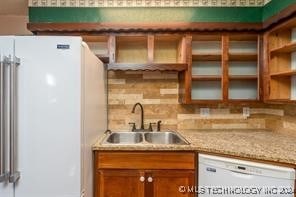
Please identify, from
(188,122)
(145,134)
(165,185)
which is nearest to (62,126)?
(165,185)

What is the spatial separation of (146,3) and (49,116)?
167 centimetres

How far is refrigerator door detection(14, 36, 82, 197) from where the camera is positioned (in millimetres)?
1578

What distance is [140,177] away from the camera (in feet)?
6.82

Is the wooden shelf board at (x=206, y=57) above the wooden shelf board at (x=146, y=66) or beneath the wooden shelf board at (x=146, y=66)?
above

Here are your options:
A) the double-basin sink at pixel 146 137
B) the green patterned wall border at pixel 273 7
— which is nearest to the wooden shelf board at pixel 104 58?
the double-basin sink at pixel 146 137

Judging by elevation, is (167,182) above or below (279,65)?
below

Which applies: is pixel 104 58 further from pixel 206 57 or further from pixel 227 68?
pixel 227 68

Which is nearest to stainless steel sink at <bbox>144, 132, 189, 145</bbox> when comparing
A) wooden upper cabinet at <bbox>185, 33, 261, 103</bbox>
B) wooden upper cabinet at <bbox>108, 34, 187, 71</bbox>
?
wooden upper cabinet at <bbox>185, 33, 261, 103</bbox>

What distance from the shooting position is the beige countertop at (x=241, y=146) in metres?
1.74

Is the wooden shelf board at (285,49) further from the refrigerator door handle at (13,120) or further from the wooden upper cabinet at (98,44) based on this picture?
the refrigerator door handle at (13,120)

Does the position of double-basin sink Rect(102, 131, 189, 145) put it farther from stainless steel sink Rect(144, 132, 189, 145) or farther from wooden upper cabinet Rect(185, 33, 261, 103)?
wooden upper cabinet Rect(185, 33, 261, 103)

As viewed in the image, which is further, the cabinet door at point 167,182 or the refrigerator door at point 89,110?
the cabinet door at point 167,182

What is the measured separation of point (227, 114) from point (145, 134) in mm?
951

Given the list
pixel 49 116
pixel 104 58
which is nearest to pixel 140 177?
pixel 49 116
